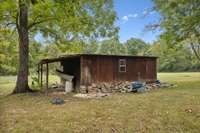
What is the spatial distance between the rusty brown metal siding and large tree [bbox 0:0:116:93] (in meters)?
1.92

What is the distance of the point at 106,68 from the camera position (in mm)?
Answer: 15625

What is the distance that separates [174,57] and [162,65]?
4.11 metres

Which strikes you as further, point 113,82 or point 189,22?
point 113,82

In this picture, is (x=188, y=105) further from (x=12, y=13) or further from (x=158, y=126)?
(x=12, y=13)

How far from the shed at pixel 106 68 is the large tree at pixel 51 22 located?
1.57 m

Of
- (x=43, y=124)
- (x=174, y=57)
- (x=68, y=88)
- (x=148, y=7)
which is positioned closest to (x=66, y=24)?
(x=68, y=88)

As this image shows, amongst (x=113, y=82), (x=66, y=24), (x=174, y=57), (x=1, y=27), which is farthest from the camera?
(x=174, y=57)

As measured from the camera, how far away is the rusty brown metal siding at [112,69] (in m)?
14.7

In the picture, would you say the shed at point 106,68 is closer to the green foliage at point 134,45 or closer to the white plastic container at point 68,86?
the white plastic container at point 68,86

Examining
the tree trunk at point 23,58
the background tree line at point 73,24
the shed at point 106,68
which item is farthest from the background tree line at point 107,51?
the tree trunk at point 23,58

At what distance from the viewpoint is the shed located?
14.6 metres

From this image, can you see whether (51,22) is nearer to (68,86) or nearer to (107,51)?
(68,86)

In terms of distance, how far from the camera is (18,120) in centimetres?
712

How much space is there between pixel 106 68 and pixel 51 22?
16.1 feet
